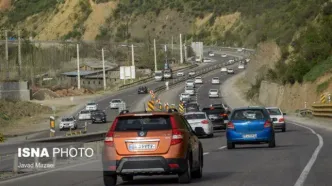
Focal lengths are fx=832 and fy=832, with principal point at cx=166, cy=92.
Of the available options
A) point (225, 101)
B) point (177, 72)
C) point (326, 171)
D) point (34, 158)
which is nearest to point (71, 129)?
point (225, 101)

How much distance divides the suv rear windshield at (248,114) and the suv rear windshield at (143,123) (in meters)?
13.4

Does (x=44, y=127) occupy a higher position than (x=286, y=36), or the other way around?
(x=286, y=36)

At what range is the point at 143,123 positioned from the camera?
1667 cm

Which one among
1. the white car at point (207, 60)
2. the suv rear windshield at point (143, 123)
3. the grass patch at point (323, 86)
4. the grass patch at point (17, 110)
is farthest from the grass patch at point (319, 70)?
the white car at point (207, 60)

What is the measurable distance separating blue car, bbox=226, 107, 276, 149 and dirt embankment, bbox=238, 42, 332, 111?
40.4 m

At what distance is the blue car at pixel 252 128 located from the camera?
29484mm

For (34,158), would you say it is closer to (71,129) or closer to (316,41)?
(71,129)

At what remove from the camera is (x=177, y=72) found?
153m

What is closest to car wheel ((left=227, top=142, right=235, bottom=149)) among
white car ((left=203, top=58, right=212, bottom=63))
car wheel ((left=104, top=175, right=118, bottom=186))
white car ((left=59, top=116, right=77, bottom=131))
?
car wheel ((left=104, top=175, right=118, bottom=186))

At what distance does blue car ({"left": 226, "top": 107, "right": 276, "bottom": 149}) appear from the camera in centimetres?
2948

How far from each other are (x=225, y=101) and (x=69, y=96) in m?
28.5

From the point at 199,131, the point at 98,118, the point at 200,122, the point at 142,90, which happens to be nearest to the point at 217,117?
the point at 200,122

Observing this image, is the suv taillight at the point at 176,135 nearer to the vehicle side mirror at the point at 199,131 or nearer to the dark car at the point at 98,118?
the vehicle side mirror at the point at 199,131

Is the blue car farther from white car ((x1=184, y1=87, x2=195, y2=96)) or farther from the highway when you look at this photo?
white car ((x1=184, y1=87, x2=195, y2=96))
